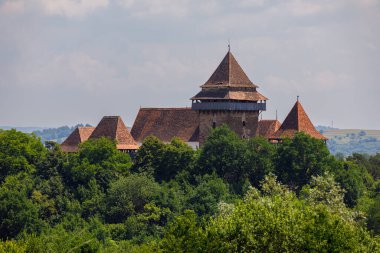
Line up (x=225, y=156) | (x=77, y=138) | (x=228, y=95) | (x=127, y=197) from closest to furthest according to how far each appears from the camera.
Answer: (x=127, y=197) < (x=225, y=156) < (x=228, y=95) < (x=77, y=138)

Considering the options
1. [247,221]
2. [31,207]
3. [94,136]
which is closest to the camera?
[247,221]

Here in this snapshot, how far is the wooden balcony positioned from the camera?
310 ft

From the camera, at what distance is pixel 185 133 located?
9888cm

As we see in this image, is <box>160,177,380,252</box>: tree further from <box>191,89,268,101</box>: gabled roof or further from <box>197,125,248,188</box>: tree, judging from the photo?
<box>191,89,268,101</box>: gabled roof

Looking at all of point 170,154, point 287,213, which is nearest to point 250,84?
point 170,154

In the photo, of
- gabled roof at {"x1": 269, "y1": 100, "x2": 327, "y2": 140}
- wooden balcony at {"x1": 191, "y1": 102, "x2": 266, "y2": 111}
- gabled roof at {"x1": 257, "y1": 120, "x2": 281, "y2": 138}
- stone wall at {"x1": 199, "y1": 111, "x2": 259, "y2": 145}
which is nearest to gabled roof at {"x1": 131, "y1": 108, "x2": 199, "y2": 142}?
stone wall at {"x1": 199, "y1": 111, "x2": 259, "y2": 145}

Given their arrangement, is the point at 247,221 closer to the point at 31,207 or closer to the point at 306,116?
Result: the point at 31,207

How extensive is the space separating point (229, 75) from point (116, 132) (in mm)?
11101

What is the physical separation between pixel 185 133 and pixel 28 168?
45.0ft

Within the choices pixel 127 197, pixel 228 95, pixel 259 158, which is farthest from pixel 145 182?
pixel 228 95

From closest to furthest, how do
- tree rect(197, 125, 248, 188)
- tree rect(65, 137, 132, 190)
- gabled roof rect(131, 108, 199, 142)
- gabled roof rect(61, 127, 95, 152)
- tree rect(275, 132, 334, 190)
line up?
tree rect(275, 132, 334, 190), tree rect(197, 125, 248, 188), tree rect(65, 137, 132, 190), gabled roof rect(131, 108, 199, 142), gabled roof rect(61, 127, 95, 152)

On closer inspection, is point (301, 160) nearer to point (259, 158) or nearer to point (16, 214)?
point (259, 158)

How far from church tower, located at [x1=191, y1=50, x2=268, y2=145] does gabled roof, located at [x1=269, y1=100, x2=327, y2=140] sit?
2.24 m

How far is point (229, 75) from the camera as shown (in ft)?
315
